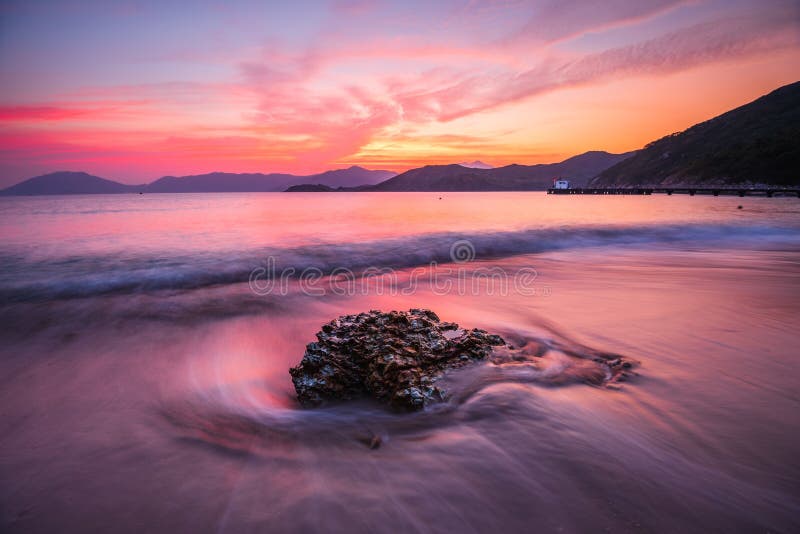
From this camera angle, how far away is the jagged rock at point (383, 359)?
12.0ft

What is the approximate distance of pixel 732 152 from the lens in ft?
310

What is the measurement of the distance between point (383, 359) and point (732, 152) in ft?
419

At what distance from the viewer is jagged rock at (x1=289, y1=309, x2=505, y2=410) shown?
3.65 m

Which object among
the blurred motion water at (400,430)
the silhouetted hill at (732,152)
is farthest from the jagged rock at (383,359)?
the silhouetted hill at (732,152)

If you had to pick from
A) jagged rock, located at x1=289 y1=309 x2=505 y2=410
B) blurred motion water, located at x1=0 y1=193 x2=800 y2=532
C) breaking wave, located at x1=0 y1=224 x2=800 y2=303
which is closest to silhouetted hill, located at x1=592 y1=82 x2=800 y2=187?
breaking wave, located at x1=0 y1=224 x2=800 y2=303

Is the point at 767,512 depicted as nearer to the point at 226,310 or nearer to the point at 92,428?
the point at 92,428

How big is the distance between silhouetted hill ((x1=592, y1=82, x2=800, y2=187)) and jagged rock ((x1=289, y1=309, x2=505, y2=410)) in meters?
98.8

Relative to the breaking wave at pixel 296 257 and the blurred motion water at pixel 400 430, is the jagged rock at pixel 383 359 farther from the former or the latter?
the breaking wave at pixel 296 257

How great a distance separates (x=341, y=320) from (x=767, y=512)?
378cm

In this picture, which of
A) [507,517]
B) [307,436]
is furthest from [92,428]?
[507,517]

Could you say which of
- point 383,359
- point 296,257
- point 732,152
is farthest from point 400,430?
point 732,152

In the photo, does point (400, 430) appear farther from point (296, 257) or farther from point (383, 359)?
point (296, 257)

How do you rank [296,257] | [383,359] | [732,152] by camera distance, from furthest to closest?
[732,152], [296,257], [383,359]

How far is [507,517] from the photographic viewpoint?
2346 millimetres
